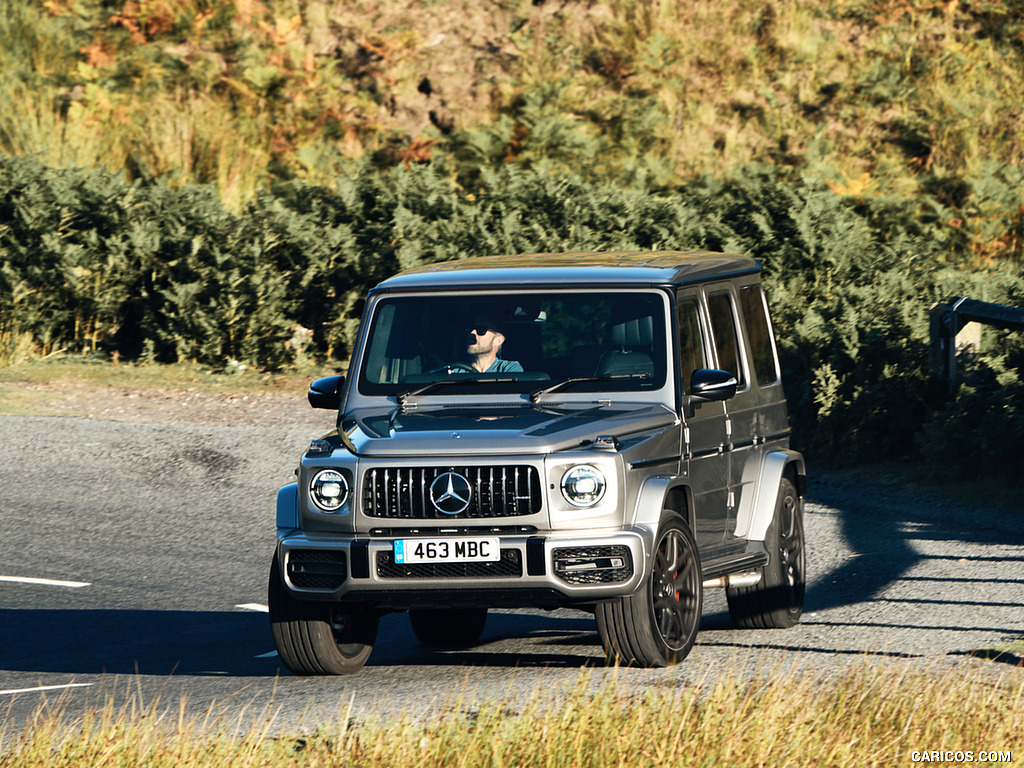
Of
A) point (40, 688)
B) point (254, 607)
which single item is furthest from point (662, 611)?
point (254, 607)

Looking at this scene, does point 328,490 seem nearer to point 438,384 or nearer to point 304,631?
point 304,631

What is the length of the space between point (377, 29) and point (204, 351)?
623 inches

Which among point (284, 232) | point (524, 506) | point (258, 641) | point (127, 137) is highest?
point (127, 137)

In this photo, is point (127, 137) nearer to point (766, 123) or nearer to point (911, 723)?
point (766, 123)

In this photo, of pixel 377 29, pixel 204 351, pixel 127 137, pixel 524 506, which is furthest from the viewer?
pixel 377 29

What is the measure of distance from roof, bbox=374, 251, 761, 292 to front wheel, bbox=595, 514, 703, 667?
147 cm

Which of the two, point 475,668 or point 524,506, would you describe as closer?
point 524,506

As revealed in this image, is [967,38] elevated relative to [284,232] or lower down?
elevated

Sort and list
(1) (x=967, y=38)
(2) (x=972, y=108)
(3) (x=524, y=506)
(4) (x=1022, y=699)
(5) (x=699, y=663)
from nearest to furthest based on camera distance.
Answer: (4) (x=1022, y=699) → (3) (x=524, y=506) → (5) (x=699, y=663) → (2) (x=972, y=108) → (1) (x=967, y=38)

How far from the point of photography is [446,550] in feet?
23.5

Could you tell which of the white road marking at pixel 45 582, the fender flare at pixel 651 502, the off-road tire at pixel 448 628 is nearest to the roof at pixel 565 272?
the fender flare at pixel 651 502

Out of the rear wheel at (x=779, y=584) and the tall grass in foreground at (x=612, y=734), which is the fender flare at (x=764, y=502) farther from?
the tall grass in foreground at (x=612, y=734)

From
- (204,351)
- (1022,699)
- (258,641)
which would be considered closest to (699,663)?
(1022,699)

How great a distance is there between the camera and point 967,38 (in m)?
32.0
